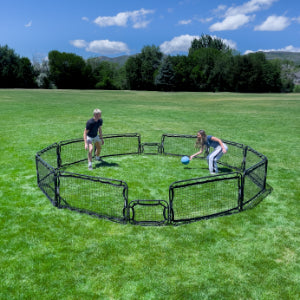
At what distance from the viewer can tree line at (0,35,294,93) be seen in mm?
89312

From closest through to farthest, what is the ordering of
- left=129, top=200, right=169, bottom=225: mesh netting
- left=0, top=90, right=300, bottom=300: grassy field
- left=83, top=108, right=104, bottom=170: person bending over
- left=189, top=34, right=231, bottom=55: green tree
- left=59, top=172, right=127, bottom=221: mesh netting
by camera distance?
left=0, top=90, right=300, bottom=300: grassy field → left=129, top=200, right=169, bottom=225: mesh netting → left=59, top=172, right=127, bottom=221: mesh netting → left=83, top=108, right=104, bottom=170: person bending over → left=189, top=34, right=231, bottom=55: green tree

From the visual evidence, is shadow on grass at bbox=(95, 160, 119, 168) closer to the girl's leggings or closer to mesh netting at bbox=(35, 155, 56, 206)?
mesh netting at bbox=(35, 155, 56, 206)

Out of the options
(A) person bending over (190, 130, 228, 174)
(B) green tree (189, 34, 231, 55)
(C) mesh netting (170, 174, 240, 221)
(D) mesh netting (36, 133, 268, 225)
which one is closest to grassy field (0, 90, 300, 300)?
(D) mesh netting (36, 133, 268, 225)

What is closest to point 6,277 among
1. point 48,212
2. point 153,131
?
point 48,212

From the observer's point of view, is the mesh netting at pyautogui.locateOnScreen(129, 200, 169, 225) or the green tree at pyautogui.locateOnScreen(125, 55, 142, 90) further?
the green tree at pyautogui.locateOnScreen(125, 55, 142, 90)

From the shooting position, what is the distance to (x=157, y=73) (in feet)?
312

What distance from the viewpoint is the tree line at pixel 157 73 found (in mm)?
89312

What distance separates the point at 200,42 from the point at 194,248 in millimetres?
147554

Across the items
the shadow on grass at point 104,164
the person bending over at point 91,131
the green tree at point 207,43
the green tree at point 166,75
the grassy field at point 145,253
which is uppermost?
the green tree at point 207,43

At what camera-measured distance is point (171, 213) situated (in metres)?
7.89

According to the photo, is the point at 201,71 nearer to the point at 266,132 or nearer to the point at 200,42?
the point at 200,42

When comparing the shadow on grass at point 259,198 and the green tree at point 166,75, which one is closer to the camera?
the shadow on grass at point 259,198

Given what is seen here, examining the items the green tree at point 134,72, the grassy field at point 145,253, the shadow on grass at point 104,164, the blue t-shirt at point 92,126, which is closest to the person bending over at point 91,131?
the blue t-shirt at point 92,126

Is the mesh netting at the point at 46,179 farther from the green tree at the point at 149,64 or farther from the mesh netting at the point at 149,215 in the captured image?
the green tree at the point at 149,64
